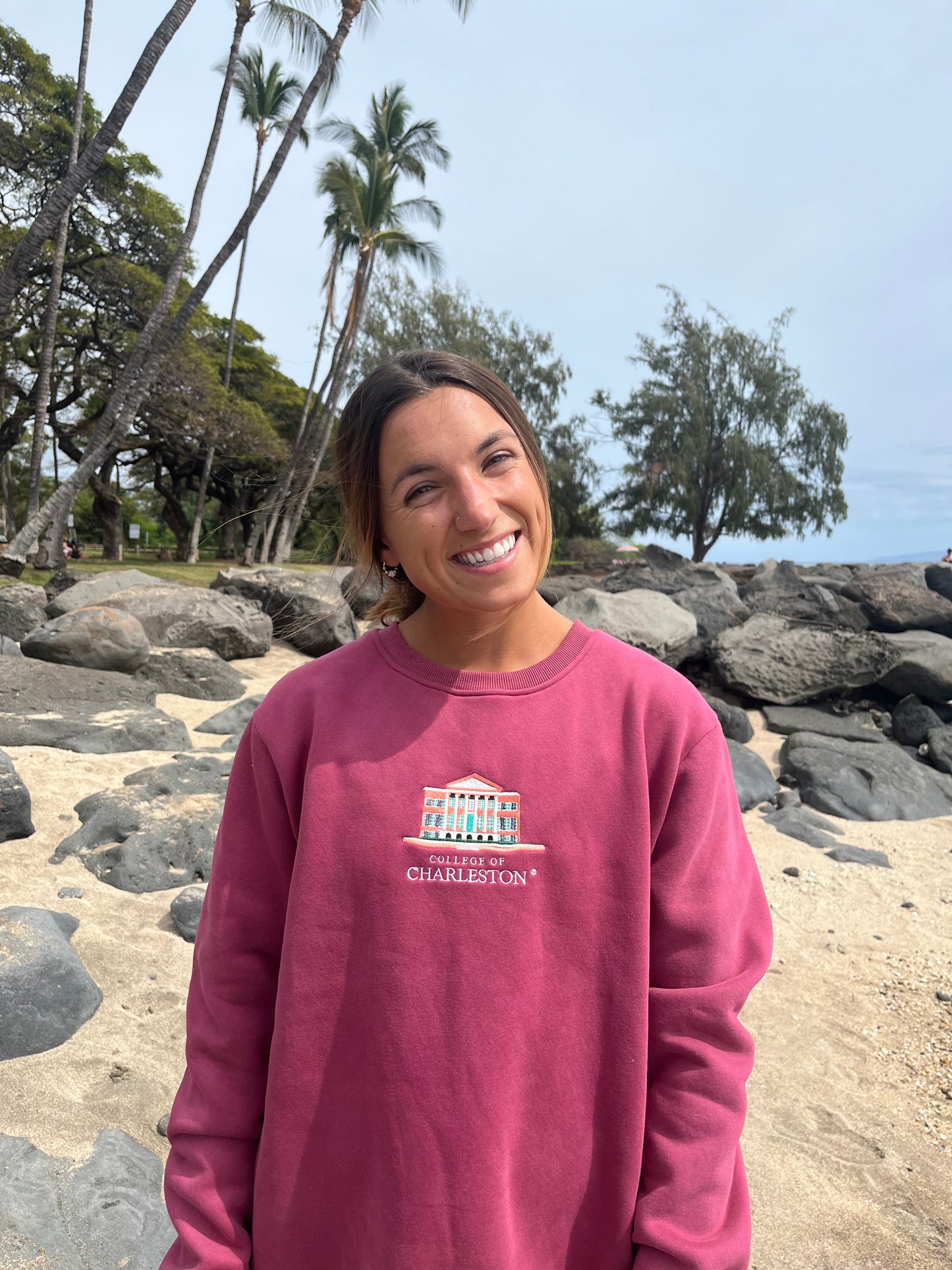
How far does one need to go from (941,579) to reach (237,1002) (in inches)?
560

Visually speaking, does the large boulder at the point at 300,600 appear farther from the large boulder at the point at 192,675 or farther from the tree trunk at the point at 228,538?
the tree trunk at the point at 228,538

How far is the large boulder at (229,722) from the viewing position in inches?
261

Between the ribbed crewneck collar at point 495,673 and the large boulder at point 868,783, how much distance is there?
6.18 meters

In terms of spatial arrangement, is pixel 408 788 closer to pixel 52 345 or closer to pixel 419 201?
pixel 52 345

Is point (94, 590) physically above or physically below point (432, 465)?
below

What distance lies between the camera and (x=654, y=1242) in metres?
1.04

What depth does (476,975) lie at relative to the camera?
1071 millimetres

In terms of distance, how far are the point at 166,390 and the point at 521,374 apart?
1380cm

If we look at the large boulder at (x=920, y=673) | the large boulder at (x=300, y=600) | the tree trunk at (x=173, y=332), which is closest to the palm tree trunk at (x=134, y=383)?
the tree trunk at (x=173, y=332)

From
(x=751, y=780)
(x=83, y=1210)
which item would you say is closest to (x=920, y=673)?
(x=751, y=780)

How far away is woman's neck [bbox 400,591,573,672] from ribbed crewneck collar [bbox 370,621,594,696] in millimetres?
11

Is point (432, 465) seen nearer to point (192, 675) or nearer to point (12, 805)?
point (12, 805)

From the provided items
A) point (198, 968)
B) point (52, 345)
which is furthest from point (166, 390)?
point (198, 968)

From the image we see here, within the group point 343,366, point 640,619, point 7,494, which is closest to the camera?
point 640,619
